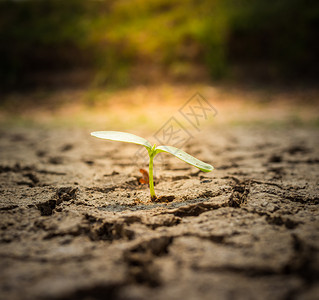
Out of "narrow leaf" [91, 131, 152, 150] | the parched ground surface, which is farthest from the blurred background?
"narrow leaf" [91, 131, 152, 150]

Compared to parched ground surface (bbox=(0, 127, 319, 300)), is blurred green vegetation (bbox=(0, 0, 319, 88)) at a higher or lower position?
higher

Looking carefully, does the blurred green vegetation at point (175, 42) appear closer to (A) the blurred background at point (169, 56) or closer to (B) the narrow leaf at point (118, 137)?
(A) the blurred background at point (169, 56)

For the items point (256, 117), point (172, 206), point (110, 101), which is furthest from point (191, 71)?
point (172, 206)

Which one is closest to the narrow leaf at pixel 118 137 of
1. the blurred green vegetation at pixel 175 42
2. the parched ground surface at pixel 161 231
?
the parched ground surface at pixel 161 231

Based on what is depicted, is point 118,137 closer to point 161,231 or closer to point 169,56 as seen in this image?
point 161,231

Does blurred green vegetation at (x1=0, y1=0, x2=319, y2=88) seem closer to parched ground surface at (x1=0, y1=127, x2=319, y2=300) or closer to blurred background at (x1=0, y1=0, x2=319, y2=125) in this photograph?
blurred background at (x1=0, y1=0, x2=319, y2=125)

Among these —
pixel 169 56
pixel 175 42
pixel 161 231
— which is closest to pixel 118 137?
pixel 161 231

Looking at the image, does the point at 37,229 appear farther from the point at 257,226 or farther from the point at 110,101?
the point at 110,101
